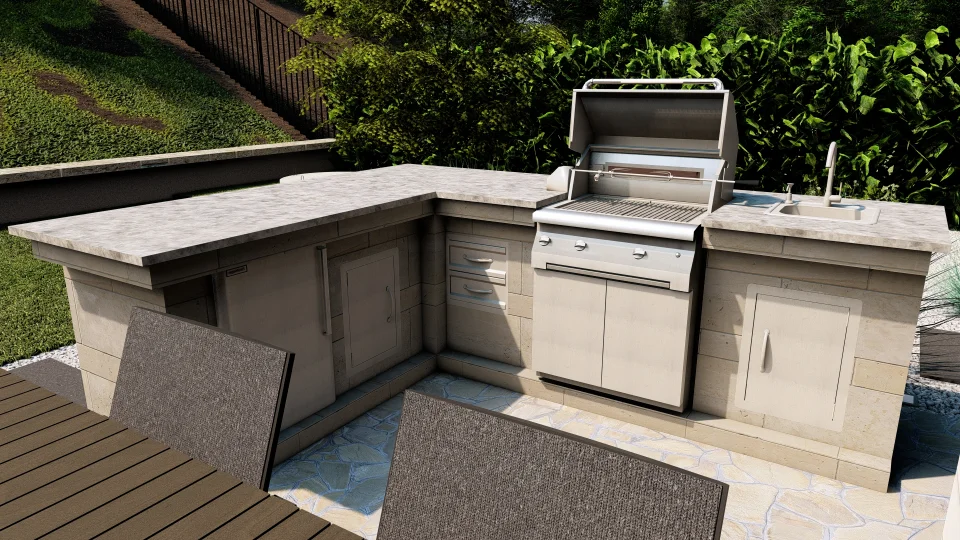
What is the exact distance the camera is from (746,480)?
13.0ft

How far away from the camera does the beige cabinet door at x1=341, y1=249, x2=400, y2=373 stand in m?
4.61

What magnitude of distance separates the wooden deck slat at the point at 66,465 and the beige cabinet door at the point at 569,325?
9.85ft

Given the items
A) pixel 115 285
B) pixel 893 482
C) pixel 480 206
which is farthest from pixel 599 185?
pixel 115 285

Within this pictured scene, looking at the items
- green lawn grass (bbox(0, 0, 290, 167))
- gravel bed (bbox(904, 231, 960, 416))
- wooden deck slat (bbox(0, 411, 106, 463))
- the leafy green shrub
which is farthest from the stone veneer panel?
green lawn grass (bbox(0, 0, 290, 167))

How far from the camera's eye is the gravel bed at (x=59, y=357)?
525cm

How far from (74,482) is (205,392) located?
430mm

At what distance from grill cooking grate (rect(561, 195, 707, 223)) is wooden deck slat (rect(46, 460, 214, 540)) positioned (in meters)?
3.11

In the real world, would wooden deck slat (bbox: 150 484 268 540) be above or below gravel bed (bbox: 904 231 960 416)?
above

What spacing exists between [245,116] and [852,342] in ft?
38.6

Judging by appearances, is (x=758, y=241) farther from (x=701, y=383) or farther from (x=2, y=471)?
(x=2, y=471)

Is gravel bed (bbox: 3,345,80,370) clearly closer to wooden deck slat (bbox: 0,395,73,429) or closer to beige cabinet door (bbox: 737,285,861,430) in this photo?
wooden deck slat (bbox: 0,395,73,429)

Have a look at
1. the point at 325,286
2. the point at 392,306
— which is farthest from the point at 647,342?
the point at 325,286

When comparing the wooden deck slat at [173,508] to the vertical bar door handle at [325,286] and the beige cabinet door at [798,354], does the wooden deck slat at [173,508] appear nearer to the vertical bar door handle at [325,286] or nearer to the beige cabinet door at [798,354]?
the vertical bar door handle at [325,286]

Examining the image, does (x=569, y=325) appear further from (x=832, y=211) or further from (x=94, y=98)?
(x=94, y=98)
